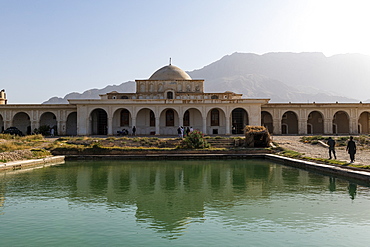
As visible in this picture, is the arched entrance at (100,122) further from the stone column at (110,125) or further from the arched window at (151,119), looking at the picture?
the arched window at (151,119)

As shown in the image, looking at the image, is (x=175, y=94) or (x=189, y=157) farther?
(x=175, y=94)

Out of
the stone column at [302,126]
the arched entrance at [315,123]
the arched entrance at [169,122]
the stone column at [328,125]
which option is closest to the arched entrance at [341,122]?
the arched entrance at [315,123]

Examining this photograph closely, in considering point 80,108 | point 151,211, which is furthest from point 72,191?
point 80,108

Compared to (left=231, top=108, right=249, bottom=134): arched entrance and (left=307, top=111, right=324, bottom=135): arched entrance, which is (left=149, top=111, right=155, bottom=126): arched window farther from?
(left=307, top=111, right=324, bottom=135): arched entrance

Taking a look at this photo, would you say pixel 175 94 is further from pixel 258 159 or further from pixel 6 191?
pixel 6 191

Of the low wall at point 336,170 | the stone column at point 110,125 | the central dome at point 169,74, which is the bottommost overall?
the low wall at point 336,170

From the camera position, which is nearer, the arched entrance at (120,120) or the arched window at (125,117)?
the arched entrance at (120,120)

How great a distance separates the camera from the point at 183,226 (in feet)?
24.7

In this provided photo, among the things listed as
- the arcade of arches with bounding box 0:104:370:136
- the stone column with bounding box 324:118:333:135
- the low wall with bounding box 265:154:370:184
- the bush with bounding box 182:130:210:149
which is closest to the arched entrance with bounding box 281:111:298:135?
the arcade of arches with bounding box 0:104:370:136

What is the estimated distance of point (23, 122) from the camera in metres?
37.2

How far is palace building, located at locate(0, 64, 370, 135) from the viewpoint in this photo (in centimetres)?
3341

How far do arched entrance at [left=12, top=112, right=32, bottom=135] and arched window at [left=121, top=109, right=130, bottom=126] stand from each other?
10.3m

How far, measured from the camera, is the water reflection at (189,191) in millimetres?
8188

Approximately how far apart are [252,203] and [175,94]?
28566 millimetres
